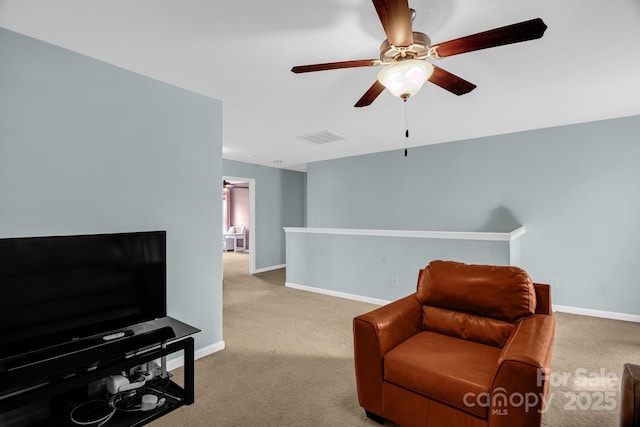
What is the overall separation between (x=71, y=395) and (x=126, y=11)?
2256mm

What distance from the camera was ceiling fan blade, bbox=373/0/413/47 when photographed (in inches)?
50.6

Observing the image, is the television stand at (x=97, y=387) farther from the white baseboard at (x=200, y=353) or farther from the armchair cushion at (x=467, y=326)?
the armchair cushion at (x=467, y=326)

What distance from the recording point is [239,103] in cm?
317

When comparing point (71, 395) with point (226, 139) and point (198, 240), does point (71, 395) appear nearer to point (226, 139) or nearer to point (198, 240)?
point (198, 240)

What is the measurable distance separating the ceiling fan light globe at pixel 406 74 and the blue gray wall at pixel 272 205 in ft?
16.5

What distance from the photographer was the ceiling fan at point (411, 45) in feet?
4.43

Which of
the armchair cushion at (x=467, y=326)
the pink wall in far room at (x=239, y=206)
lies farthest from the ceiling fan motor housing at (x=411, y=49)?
the pink wall in far room at (x=239, y=206)

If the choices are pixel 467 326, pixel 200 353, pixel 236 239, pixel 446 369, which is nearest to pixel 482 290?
pixel 467 326

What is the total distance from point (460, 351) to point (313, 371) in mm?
1212

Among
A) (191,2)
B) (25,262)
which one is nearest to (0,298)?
(25,262)

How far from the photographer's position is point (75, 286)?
1.86m

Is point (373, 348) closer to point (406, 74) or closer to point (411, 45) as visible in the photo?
point (406, 74)

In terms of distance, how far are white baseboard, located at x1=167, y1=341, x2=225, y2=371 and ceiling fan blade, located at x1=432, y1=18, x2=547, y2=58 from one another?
9.46 ft

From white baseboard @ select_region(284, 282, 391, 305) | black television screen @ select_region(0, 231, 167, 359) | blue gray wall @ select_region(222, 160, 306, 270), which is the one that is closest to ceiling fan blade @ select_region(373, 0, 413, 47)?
black television screen @ select_region(0, 231, 167, 359)
